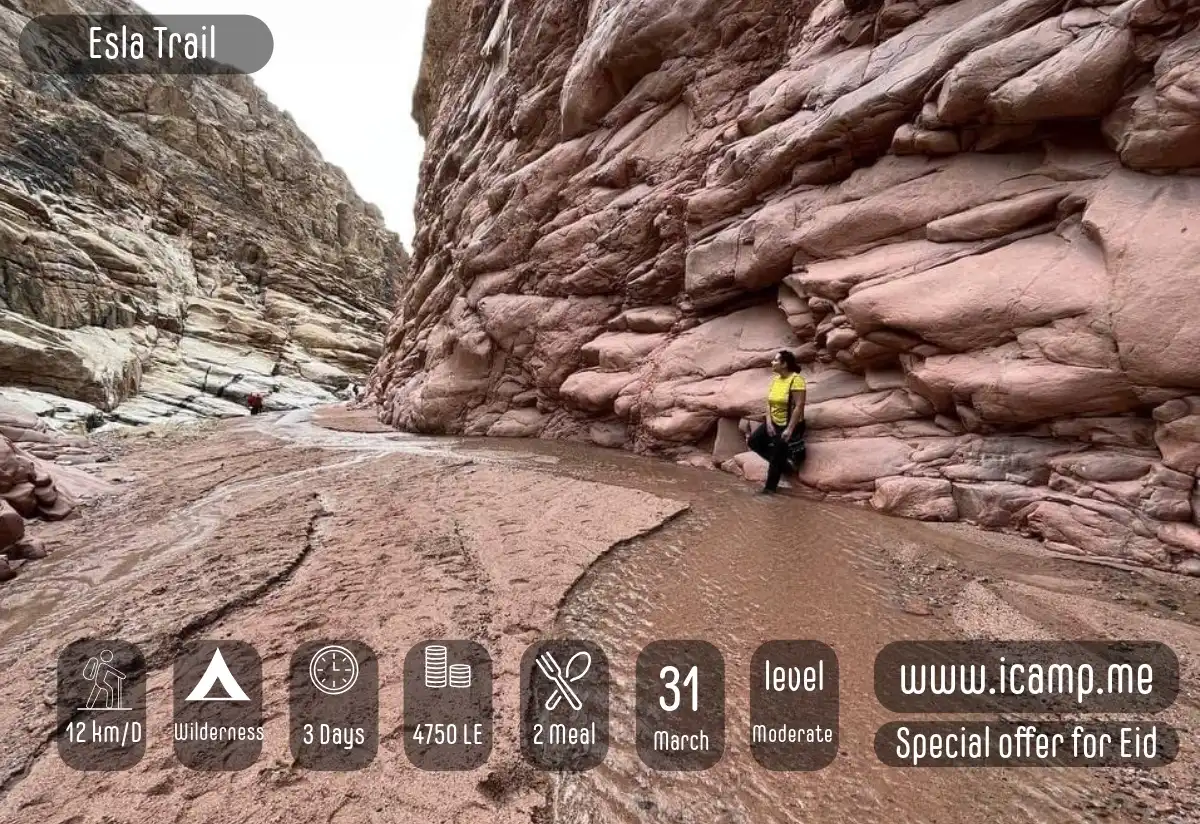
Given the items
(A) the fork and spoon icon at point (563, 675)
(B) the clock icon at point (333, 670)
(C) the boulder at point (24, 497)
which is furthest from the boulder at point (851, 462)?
(C) the boulder at point (24, 497)

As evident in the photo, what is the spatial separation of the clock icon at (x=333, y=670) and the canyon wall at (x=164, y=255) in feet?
61.8

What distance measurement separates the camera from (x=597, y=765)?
202 cm

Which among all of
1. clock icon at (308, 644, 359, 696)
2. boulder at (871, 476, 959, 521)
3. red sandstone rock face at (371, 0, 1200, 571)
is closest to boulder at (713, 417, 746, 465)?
red sandstone rock face at (371, 0, 1200, 571)

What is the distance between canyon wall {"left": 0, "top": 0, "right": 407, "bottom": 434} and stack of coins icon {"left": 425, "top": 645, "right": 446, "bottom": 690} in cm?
1928

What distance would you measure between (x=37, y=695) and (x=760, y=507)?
5.49m

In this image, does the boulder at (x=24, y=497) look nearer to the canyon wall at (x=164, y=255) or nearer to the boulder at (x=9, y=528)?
the boulder at (x=9, y=528)

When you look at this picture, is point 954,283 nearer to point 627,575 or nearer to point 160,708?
point 627,575

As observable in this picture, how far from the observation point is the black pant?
616 cm

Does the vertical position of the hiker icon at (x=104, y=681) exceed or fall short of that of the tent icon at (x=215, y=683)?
it falls short

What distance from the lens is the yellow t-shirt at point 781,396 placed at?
20.8ft

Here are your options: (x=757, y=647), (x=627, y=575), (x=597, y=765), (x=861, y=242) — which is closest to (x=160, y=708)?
(x=597, y=765)

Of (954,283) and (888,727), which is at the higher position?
(954,283)

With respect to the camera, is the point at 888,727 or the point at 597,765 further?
the point at 888,727

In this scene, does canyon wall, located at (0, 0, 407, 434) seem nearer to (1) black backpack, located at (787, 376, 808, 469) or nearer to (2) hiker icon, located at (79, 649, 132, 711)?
(2) hiker icon, located at (79, 649, 132, 711)
